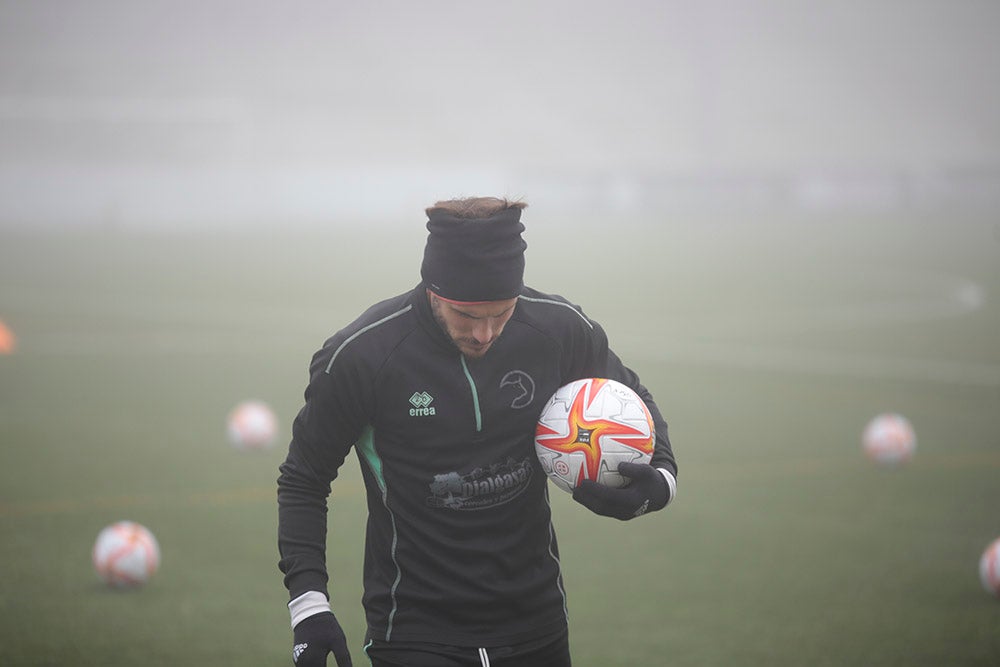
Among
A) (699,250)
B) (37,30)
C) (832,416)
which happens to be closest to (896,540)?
(832,416)

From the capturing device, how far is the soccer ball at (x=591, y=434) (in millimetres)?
4605

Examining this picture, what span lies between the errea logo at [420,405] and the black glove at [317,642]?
0.77m

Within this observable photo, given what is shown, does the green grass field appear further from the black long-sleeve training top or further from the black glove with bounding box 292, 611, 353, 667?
the black glove with bounding box 292, 611, 353, 667

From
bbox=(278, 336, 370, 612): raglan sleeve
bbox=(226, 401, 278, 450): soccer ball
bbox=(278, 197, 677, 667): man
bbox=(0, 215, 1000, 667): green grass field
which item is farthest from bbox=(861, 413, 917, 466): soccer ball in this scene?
bbox=(278, 336, 370, 612): raglan sleeve

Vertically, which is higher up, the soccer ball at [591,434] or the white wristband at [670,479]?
the soccer ball at [591,434]

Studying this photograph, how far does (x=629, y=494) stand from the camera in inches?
179

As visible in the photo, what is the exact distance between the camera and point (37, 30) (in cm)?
8300

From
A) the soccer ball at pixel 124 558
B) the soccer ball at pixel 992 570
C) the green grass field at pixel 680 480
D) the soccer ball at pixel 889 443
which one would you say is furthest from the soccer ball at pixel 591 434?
the soccer ball at pixel 889 443

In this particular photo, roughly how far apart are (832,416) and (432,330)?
37.0ft

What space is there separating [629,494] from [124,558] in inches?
212

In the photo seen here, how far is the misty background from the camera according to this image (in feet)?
190

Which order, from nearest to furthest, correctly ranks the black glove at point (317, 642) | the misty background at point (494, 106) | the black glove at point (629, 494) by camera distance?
1. the black glove at point (317, 642)
2. the black glove at point (629, 494)
3. the misty background at point (494, 106)

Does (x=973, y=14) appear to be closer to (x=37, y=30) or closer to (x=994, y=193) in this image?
(x=994, y=193)

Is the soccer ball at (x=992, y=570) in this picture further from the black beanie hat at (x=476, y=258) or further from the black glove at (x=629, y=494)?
the black beanie hat at (x=476, y=258)
